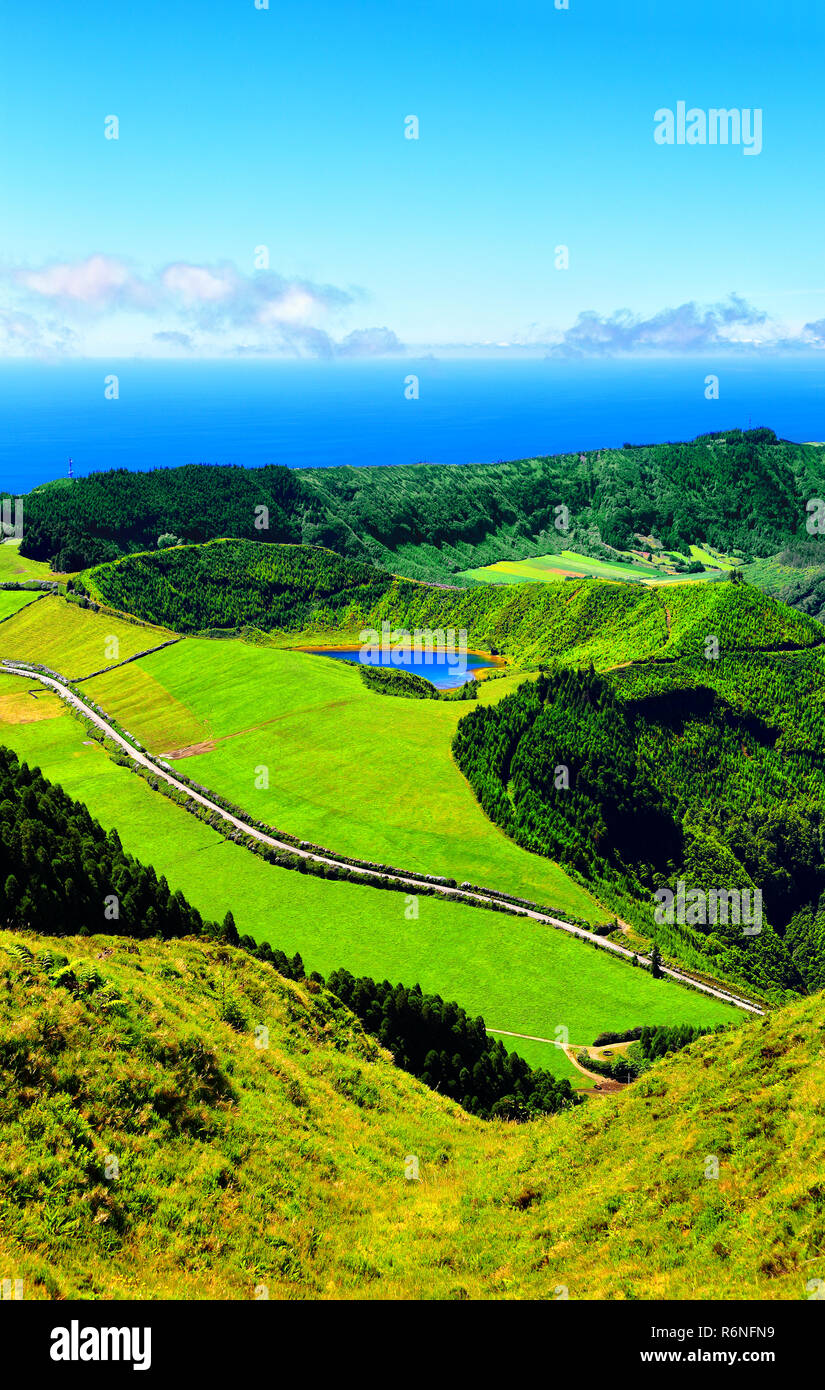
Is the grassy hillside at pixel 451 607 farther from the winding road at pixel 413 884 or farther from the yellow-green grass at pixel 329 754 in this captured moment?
the winding road at pixel 413 884

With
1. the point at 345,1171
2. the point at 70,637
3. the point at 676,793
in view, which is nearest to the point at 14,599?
the point at 70,637

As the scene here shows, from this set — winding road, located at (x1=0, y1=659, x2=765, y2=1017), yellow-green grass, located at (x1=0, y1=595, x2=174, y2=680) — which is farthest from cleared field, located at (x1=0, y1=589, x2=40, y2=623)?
winding road, located at (x1=0, y1=659, x2=765, y2=1017)

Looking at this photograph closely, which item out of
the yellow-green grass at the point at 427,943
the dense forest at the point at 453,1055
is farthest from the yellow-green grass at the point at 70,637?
the dense forest at the point at 453,1055

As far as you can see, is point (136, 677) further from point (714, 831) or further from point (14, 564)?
point (714, 831)

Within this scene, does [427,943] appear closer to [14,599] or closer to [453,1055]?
[453,1055]

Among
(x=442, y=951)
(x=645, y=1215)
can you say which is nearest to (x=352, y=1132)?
(x=645, y=1215)

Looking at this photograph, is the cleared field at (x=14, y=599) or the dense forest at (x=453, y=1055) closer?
the dense forest at (x=453, y=1055)

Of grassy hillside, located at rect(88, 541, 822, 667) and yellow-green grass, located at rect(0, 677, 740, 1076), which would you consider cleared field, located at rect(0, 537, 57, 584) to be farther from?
yellow-green grass, located at rect(0, 677, 740, 1076)
